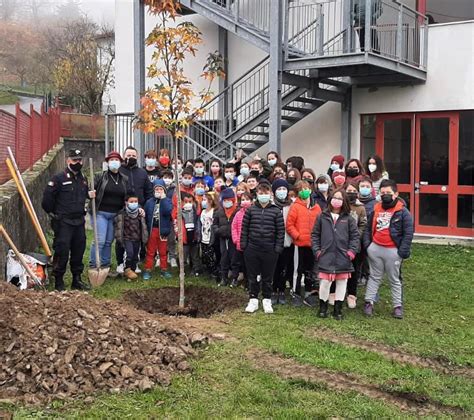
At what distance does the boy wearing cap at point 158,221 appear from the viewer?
938 cm

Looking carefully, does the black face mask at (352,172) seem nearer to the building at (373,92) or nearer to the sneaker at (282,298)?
the sneaker at (282,298)

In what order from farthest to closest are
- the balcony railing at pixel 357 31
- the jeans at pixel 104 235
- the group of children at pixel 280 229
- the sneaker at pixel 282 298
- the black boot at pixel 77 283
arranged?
the balcony railing at pixel 357 31 → the jeans at pixel 104 235 → the black boot at pixel 77 283 → the sneaker at pixel 282 298 → the group of children at pixel 280 229

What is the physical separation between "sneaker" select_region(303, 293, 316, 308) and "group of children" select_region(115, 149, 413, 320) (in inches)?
0.6

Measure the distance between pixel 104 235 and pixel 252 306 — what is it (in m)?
2.67

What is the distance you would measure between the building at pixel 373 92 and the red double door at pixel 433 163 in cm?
2

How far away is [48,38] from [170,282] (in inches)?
1682

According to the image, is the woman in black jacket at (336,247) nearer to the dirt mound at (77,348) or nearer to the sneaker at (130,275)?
the dirt mound at (77,348)

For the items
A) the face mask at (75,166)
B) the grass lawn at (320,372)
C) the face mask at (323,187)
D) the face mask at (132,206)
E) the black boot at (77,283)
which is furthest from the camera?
the face mask at (132,206)

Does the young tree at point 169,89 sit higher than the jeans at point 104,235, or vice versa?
the young tree at point 169,89

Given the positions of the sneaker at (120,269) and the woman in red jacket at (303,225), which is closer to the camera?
the woman in red jacket at (303,225)

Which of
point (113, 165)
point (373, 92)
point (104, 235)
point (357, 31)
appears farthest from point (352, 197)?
point (373, 92)

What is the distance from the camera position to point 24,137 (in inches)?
445

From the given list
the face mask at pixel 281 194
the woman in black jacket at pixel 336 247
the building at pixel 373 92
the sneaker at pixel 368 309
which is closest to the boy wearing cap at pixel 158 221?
the face mask at pixel 281 194

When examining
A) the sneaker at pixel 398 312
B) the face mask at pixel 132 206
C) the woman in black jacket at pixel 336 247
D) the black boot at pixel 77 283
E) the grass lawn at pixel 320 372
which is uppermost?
the face mask at pixel 132 206
